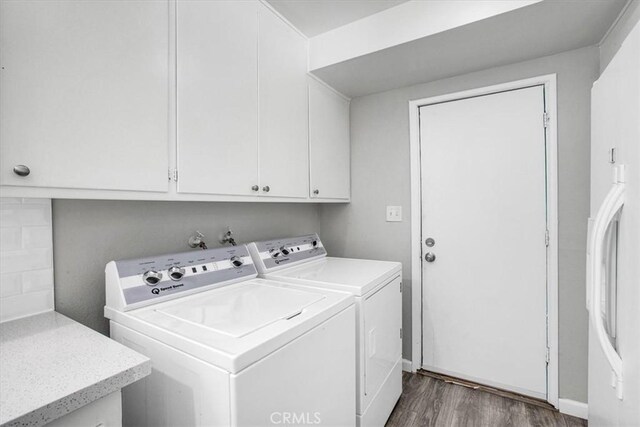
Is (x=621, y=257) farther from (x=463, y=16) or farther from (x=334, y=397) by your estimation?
(x=463, y=16)

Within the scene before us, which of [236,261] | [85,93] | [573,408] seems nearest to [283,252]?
[236,261]

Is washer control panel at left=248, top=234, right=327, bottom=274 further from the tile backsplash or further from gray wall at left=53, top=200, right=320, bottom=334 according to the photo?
the tile backsplash

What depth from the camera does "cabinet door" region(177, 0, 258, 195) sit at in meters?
1.27

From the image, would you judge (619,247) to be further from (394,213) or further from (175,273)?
(175,273)

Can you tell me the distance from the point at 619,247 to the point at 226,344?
1299 millimetres

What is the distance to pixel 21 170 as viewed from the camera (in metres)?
0.84

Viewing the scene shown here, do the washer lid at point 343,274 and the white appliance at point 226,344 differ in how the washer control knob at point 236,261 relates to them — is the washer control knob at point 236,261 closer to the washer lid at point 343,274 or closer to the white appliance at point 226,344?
the white appliance at point 226,344

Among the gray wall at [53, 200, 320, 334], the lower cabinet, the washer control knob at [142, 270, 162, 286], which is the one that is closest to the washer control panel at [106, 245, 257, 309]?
the washer control knob at [142, 270, 162, 286]

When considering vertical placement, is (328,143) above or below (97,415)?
above

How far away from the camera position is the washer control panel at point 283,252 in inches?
69.3

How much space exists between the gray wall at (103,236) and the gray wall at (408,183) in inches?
46.2

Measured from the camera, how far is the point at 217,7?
55.1 inches

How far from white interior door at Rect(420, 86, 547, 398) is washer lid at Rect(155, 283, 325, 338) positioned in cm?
133

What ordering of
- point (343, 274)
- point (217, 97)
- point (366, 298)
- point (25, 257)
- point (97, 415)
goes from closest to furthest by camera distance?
point (97, 415)
point (25, 257)
point (217, 97)
point (366, 298)
point (343, 274)
